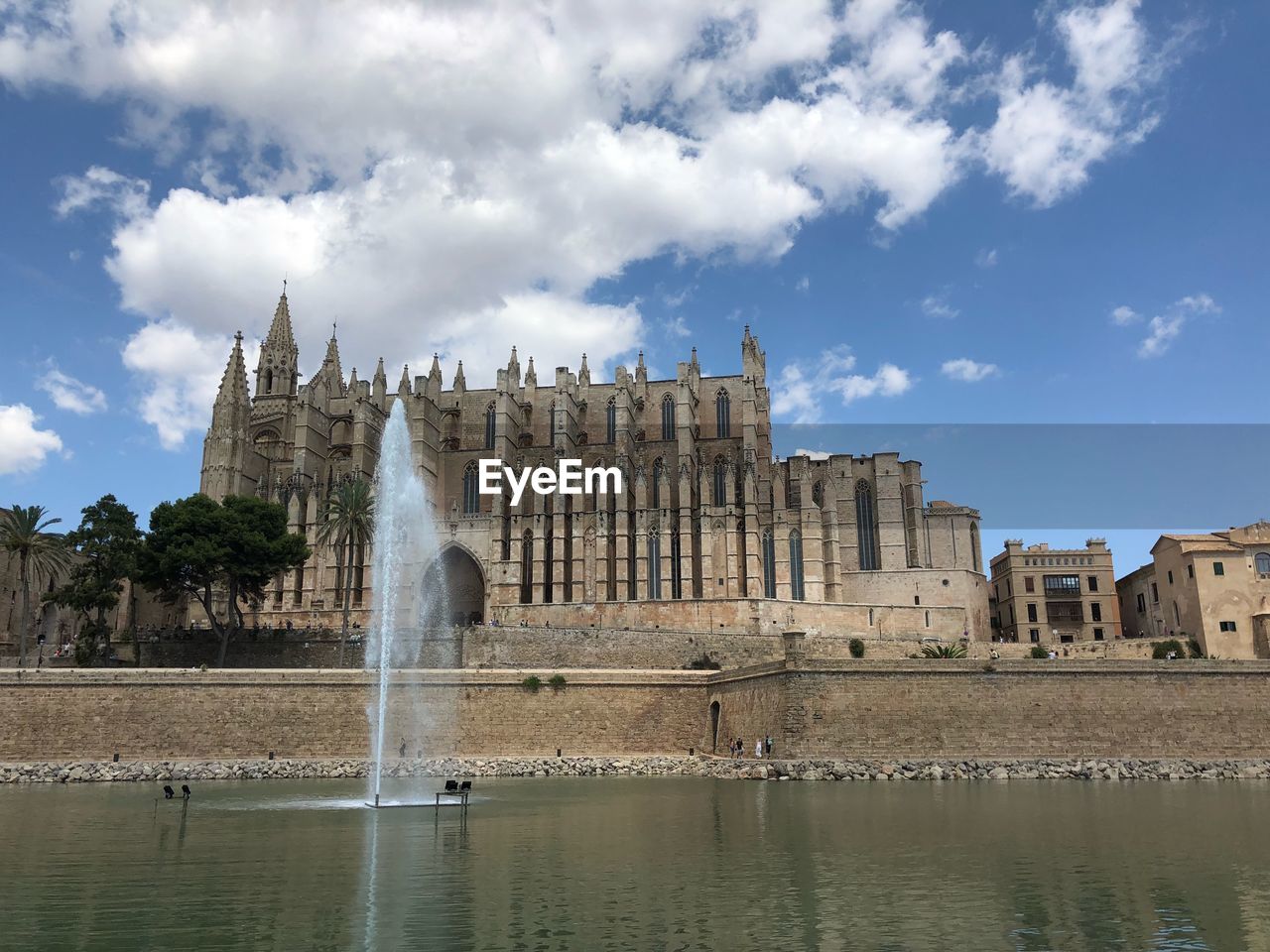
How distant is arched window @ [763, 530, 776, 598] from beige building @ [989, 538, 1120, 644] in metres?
14.7

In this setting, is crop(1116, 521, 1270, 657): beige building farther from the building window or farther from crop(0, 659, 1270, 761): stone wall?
crop(0, 659, 1270, 761): stone wall

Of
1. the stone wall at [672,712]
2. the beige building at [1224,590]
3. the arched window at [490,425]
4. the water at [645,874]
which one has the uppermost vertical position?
the arched window at [490,425]

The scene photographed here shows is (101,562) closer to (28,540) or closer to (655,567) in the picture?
(28,540)

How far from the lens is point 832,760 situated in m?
30.1

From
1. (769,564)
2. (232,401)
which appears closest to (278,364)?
(232,401)

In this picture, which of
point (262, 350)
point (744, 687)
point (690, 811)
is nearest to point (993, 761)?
point (744, 687)

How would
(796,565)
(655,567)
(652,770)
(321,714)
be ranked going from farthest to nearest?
1. (655,567)
2. (796,565)
3. (321,714)
4. (652,770)

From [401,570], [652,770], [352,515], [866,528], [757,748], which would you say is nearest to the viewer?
[757,748]

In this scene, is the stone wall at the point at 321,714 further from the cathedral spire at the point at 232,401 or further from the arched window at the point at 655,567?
the cathedral spire at the point at 232,401

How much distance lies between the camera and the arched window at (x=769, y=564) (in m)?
52.2

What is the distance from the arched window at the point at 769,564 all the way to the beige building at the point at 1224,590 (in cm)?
1842

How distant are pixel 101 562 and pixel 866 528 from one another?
37.9m

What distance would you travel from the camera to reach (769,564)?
52.7 meters

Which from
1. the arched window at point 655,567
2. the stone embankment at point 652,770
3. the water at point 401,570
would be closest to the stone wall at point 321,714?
the water at point 401,570
